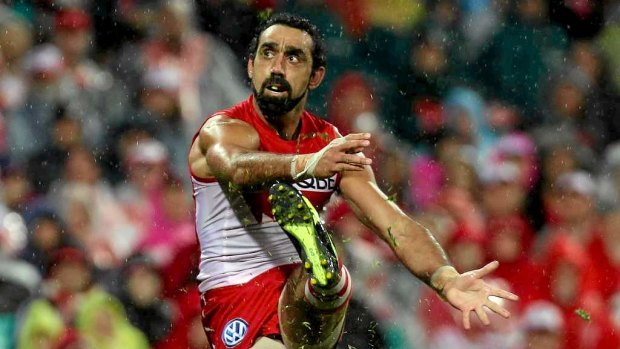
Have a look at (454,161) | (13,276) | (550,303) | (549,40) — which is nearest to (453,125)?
(454,161)

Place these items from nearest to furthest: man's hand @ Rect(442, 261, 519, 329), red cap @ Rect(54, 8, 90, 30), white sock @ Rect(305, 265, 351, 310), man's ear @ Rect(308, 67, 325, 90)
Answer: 1. man's hand @ Rect(442, 261, 519, 329)
2. white sock @ Rect(305, 265, 351, 310)
3. man's ear @ Rect(308, 67, 325, 90)
4. red cap @ Rect(54, 8, 90, 30)

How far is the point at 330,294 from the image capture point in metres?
A: 5.64

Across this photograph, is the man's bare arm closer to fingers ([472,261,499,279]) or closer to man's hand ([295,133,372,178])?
man's hand ([295,133,372,178])

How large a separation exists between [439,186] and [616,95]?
1940 mm

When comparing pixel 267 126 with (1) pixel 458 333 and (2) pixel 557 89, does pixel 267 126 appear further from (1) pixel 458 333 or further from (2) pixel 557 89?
(2) pixel 557 89

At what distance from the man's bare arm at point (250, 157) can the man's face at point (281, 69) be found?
178 mm

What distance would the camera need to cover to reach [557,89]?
33.0 ft

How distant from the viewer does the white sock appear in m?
5.62

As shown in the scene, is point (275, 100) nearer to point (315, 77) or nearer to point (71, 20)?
point (315, 77)

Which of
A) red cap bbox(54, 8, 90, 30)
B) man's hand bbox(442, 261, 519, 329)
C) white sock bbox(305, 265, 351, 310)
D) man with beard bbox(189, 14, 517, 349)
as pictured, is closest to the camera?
man's hand bbox(442, 261, 519, 329)

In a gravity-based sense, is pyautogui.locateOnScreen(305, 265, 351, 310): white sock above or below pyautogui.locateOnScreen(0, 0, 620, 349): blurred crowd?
above

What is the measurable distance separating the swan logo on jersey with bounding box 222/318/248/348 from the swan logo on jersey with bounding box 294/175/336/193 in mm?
706

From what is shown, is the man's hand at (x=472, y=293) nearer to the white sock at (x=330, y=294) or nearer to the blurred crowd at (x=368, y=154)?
the white sock at (x=330, y=294)

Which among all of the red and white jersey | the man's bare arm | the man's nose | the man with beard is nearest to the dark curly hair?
the man with beard
